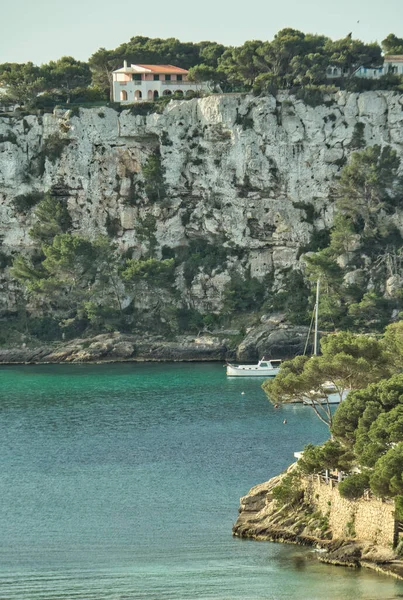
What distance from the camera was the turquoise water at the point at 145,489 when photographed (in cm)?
3744

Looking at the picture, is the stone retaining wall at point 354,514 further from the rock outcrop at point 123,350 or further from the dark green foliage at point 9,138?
the dark green foliage at point 9,138

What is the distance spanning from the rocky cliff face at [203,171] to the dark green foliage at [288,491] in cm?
5285

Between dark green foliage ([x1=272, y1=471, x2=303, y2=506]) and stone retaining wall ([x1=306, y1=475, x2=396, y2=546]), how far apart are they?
352 millimetres

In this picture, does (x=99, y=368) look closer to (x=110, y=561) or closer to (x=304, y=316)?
(x=304, y=316)

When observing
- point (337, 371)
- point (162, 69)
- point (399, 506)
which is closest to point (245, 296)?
point (162, 69)

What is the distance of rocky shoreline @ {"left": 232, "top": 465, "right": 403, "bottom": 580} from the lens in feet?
123

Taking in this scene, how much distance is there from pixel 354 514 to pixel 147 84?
A: 6641 cm

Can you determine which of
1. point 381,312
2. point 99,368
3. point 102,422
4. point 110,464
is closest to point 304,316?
point 381,312

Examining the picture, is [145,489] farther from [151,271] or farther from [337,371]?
[151,271]

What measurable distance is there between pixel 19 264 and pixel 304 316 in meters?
21.2

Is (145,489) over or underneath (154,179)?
underneath

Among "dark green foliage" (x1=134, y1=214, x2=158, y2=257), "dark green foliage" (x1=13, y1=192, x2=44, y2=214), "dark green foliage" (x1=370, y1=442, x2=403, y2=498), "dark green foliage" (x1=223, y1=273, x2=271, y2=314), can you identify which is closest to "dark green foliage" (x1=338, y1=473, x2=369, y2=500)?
"dark green foliage" (x1=370, y1=442, x2=403, y2=498)

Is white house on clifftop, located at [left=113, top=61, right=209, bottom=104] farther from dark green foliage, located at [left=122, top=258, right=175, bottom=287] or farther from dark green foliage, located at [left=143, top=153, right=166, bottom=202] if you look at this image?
dark green foliage, located at [left=122, top=258, right=175, bottom=287]

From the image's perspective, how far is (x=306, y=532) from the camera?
40.9 metres
